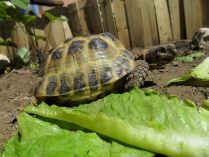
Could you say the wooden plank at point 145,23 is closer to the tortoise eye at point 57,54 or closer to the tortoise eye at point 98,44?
the tortoise eye at point 98,44

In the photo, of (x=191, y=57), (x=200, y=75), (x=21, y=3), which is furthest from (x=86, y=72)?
(x=191, y=57)

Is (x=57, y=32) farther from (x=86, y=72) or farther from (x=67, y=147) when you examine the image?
(x=67, y=147)

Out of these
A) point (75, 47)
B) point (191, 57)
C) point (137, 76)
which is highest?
point (75, 47)

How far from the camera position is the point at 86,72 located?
3.65m

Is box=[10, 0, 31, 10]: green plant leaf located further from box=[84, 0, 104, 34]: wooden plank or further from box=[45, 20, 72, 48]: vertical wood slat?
box=[45, 20, 72, 48]: vertical wood slat

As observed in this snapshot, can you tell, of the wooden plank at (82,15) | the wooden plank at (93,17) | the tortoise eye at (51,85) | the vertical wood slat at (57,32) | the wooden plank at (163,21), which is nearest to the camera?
the tortoise eye at (51,85)

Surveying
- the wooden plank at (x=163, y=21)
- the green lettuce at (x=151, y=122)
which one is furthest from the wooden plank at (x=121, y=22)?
the green lettuce at (x=151, y=122)

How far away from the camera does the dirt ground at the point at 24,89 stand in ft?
11.7

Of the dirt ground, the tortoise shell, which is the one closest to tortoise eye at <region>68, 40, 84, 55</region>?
the tortoise shell

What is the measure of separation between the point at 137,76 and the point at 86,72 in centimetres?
45

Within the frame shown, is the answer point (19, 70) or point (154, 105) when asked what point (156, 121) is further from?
point (19, 70)

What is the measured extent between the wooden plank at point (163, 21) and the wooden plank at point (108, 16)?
84 centimetres

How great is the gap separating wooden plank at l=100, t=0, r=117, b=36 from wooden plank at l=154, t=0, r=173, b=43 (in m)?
0.84

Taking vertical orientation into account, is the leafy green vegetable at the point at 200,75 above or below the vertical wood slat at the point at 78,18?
below
